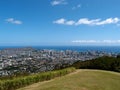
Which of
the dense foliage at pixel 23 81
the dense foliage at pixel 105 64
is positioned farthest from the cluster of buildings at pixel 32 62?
the dense foliage at pixel 23 81

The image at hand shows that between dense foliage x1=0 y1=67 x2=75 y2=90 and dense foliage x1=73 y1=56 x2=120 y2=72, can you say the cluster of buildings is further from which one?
dense foliage x1=0 y1=67 x2=75 y2=90

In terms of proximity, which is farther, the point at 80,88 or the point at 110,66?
the point at 110,66

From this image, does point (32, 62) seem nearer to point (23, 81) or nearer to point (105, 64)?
point (105, 64)

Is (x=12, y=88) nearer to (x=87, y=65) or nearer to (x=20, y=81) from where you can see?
(x=20, y=81)

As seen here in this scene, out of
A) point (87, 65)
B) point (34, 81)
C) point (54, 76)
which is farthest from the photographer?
point (87, 65)

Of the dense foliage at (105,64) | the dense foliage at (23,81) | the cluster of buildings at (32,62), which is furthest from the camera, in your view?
the cluster of buildings at (32,62)

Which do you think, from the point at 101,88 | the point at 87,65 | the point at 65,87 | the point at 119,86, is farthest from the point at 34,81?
the point at 87,65

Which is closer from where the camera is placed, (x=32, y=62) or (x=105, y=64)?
(x=105, y=64)

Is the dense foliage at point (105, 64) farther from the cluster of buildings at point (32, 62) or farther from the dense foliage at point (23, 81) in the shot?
the dense foliage at point (23, 81)

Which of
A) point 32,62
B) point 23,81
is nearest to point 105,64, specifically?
point 23,81

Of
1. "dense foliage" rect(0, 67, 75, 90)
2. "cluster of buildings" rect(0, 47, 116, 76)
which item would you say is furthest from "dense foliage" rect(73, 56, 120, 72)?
"dense foliage" rect(0, 67, 75, 90)

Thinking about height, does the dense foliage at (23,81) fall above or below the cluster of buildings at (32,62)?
above
